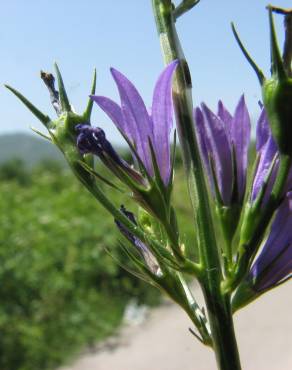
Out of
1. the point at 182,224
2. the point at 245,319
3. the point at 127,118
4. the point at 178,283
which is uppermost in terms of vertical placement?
the point at 182,224

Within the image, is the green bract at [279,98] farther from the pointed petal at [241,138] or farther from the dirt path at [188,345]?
the dirt path at [188,345]

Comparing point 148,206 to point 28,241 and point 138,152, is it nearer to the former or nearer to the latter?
point 138,152

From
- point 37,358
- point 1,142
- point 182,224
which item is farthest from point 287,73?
point 1,142

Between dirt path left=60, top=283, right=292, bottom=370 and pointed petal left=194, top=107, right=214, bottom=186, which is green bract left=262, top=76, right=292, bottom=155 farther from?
dirt path left=60, top=283, right=292, bottom=370

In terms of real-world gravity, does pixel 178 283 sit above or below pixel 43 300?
below

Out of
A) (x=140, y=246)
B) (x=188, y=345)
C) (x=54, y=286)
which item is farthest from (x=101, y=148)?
(x=188, y=345)

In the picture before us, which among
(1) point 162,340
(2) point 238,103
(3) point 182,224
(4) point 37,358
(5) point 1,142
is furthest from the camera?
(5) point 1,142

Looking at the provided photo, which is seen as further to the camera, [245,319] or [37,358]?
[245,319]
